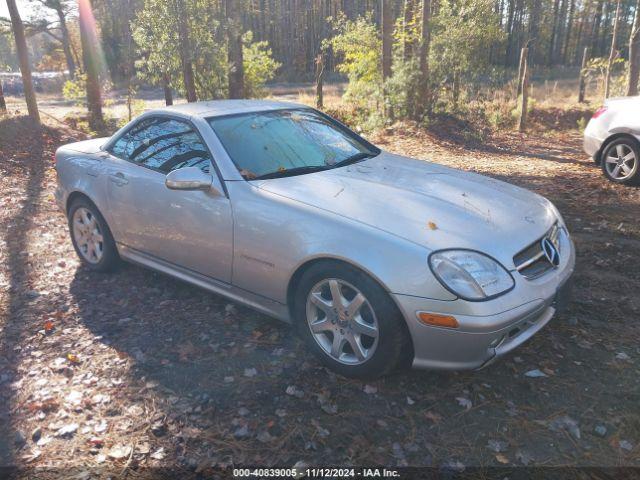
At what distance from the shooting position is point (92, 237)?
4.85 m

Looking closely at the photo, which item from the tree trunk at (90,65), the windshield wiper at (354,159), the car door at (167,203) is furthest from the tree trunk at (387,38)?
the car door at (167,203)

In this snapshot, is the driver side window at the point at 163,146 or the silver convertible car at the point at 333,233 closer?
the silver convertible car at the point at 333,233

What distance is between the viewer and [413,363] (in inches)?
117

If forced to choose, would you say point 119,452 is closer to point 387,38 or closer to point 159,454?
point 159,454

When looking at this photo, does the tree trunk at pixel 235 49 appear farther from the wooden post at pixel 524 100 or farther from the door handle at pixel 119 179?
the door handle at pixel 119 179

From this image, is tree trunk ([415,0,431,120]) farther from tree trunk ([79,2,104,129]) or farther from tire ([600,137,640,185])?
tree trunk ([79,2,104,129])

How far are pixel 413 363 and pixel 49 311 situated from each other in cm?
300

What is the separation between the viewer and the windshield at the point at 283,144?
3.74m

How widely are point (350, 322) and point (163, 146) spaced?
2186mm

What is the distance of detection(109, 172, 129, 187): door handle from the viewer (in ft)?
14.2

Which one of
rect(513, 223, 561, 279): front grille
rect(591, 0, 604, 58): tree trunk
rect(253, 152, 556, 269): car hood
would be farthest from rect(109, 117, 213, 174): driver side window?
rect(591, 0, 604, 58): tree trunk

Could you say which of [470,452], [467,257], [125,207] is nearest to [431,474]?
[470,452]

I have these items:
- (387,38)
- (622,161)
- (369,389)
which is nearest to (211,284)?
(369,389)

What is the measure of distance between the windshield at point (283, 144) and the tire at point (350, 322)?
3.04 feet
